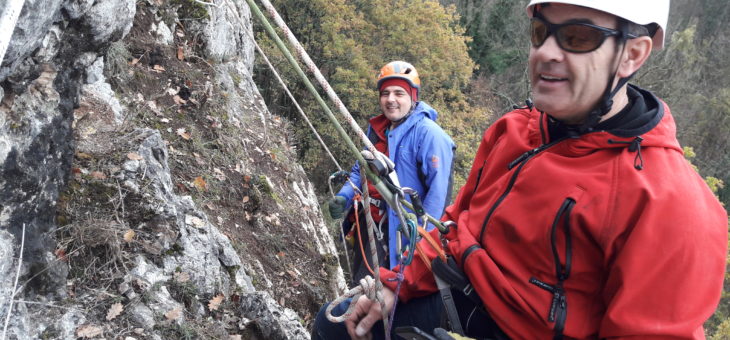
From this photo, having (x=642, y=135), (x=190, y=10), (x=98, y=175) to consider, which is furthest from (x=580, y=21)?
(x=190, y=10)

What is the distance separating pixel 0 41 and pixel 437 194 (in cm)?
307

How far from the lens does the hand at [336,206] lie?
3.75 meters

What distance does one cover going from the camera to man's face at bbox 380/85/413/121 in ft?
13.6

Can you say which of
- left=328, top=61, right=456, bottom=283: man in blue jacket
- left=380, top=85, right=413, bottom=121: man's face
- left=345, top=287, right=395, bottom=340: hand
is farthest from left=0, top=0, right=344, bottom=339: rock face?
left=380, top=85, right=413, bottom=121: man's face

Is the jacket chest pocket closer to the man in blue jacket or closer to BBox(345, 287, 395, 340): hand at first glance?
BBox(345, 287, 395, 340): hand

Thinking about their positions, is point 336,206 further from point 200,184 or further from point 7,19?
point 7,19

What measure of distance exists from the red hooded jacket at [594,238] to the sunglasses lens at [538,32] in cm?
28

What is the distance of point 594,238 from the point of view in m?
1.47

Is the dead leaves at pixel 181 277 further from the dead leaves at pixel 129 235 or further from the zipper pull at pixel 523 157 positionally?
the zipper pull at pixel 523 157

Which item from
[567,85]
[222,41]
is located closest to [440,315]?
[567,85]

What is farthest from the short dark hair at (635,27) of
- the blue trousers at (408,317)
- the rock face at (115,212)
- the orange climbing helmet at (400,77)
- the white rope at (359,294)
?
the orange climbing helmet at (400,77)

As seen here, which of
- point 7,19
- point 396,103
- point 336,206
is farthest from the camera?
point 396,103

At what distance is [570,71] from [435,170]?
2277 mm

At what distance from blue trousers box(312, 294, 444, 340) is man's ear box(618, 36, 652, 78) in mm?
1045
